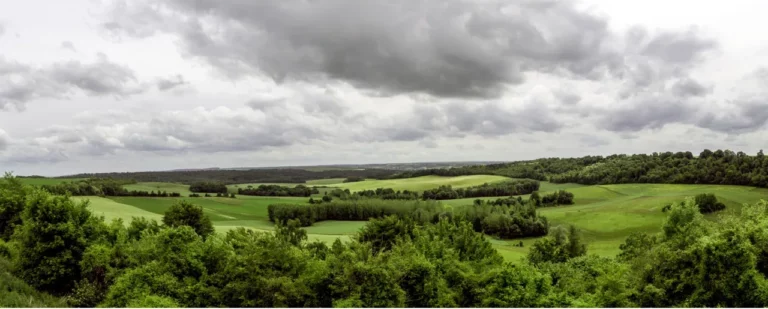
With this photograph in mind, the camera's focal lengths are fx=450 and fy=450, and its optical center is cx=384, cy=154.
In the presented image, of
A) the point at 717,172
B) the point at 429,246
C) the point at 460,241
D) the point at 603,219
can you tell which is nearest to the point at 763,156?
the point at 717,172

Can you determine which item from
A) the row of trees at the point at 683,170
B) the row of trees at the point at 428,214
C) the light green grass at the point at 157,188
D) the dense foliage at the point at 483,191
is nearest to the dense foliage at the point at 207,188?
the light green grass at the point at 157,188

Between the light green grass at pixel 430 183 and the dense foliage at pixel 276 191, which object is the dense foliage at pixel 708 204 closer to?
the light green grass at pixel 430 183

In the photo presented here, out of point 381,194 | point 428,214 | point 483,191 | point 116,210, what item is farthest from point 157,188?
point 483,191

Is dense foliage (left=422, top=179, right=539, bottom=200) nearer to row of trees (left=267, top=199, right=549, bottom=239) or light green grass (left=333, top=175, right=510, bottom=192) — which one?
light green grass (left=333, top=175, right=510, bottom=192)

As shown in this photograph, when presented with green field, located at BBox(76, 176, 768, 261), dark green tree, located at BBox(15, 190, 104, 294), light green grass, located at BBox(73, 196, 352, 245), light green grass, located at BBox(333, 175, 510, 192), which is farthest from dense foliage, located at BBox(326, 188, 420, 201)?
dark green tree, located at BBox(15, 190, 104, 294)

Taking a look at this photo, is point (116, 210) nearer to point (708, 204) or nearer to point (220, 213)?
point (220, 213)

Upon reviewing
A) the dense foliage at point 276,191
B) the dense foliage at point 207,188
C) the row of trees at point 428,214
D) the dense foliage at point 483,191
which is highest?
the dense foliage at point 207,188
